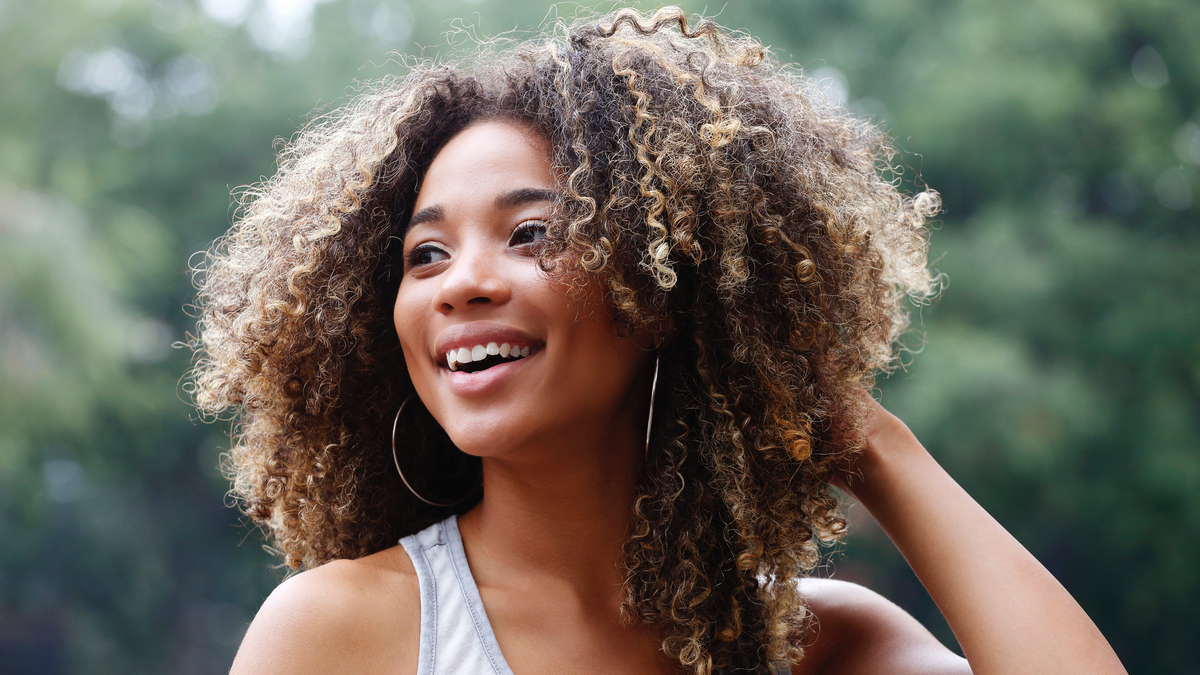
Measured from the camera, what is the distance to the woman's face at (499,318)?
2.04m

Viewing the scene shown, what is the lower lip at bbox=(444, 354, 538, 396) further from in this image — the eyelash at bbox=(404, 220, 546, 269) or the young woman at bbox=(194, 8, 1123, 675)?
the eyelash at bbox=(404, 220, 546, 269)

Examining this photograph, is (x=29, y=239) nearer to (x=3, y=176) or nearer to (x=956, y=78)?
(x=3, y=176)

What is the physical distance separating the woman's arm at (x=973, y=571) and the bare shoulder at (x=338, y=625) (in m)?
1.04

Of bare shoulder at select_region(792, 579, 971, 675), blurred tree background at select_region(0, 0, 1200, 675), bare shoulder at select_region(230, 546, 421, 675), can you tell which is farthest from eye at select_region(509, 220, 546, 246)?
blurred tree background at select_region(0, 0, 1200, 675)

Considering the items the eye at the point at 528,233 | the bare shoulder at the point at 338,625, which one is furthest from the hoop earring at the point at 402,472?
the eye at the point at 528,233

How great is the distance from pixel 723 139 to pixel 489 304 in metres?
0.59

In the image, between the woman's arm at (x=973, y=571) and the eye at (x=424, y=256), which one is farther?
the eye at (x=424, y=256)

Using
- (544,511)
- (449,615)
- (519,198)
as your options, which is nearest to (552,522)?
(544,511)

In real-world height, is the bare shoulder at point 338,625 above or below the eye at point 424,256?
below

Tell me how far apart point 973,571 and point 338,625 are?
1.27 meters

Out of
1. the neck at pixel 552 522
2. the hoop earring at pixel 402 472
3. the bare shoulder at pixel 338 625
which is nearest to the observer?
the bare shoulder at pixel 338 625

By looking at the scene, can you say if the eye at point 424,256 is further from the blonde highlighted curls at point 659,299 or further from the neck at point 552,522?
the neck at point 552,522

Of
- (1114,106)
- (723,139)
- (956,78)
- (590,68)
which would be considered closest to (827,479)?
(723,139)

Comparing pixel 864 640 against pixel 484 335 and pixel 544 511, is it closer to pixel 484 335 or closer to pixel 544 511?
pixel 544 511
